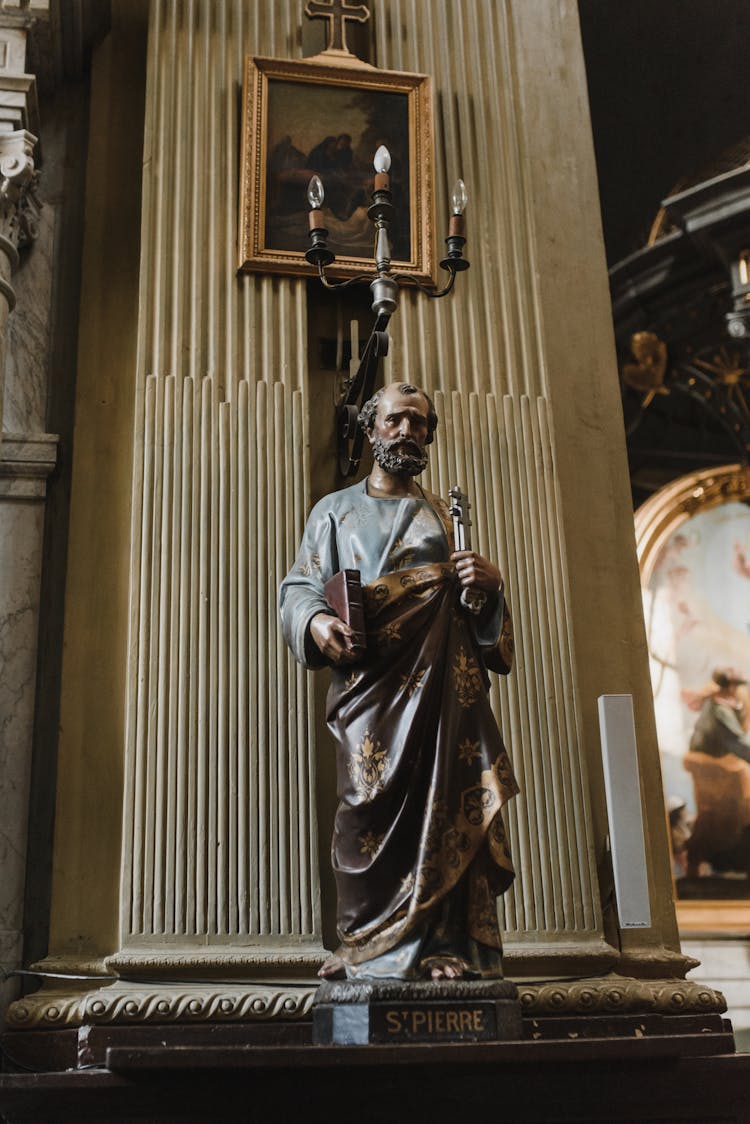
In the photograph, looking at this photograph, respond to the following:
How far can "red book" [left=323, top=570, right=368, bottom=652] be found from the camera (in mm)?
3654

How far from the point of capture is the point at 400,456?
4051 millimetres

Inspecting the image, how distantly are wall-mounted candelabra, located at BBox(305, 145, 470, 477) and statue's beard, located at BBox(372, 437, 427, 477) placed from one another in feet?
1.53

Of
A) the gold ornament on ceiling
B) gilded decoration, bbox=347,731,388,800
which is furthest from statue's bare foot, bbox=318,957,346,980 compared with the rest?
the gold ornament on ceiling

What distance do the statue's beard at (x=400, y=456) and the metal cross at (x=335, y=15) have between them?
2.11m

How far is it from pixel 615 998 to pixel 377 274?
8.09 ft

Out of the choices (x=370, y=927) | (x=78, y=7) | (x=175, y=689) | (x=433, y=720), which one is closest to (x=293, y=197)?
(x=78, y=7)

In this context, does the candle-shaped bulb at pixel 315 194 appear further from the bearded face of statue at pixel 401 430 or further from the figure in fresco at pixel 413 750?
the figure in fresco at pixel 413 750

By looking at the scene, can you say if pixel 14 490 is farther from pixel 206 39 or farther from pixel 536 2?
pixel 536 2

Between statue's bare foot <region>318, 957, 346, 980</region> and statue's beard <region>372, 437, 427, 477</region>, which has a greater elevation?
statue's beard <region>372, 437, 427, 477</region>

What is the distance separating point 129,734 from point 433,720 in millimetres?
1154

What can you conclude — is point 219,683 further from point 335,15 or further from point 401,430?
point 335,15

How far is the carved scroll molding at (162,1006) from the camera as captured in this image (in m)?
3.93

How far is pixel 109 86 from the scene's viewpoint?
530 centimetres

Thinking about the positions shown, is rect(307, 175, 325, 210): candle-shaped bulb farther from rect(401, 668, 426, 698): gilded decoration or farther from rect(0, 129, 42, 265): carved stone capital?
rect(401, 668, 426, 698): gilded decoration
